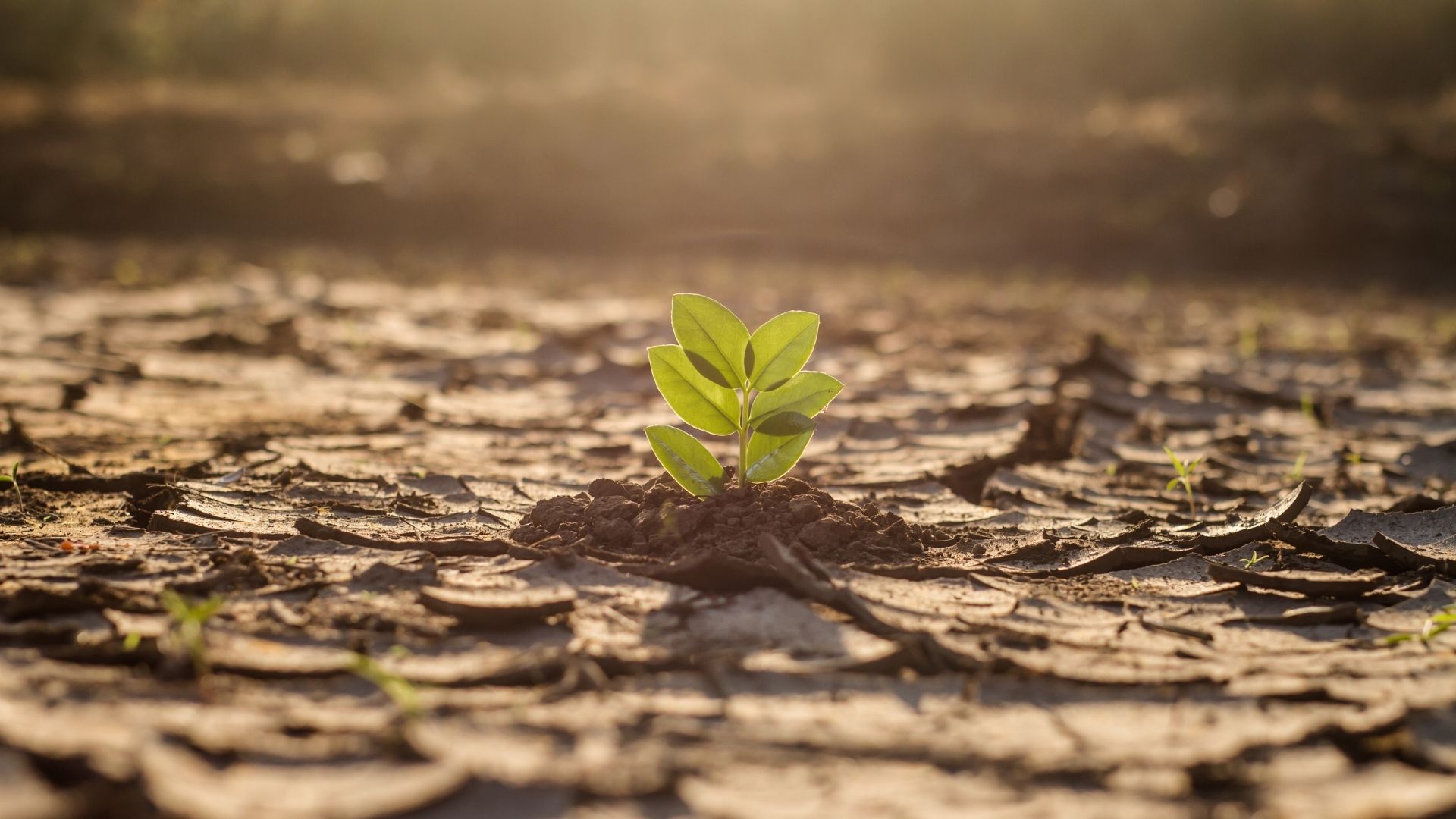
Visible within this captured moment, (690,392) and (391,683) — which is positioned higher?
(690,392)

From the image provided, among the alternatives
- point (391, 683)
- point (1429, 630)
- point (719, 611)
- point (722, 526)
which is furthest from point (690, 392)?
point (1429, 630)

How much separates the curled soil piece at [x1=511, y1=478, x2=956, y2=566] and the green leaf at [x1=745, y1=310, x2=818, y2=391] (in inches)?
7.4

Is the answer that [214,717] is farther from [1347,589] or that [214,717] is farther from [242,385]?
[242,385]

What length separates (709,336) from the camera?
5.30 ft

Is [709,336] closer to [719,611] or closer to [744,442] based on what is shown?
[744,442]

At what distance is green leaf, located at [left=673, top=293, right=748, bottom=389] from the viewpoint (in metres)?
1.60

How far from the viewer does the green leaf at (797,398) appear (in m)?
1.67

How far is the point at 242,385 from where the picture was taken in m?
3.31

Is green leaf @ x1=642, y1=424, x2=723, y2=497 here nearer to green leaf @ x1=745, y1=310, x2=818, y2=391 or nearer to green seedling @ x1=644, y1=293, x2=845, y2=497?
green seedling @ x1=644, y1=293, x2=845, y2=497

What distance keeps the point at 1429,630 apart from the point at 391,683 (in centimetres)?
125

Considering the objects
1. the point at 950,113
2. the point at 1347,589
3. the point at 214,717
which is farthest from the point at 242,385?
the point at 950,113

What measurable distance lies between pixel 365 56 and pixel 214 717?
17.0m

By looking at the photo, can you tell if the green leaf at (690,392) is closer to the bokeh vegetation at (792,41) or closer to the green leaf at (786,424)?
the green leaf at (786,424)

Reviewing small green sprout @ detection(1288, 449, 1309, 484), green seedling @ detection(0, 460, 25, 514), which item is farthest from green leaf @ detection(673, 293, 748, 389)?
small green sprout @ detection(1288, 449, 1309, 484)
